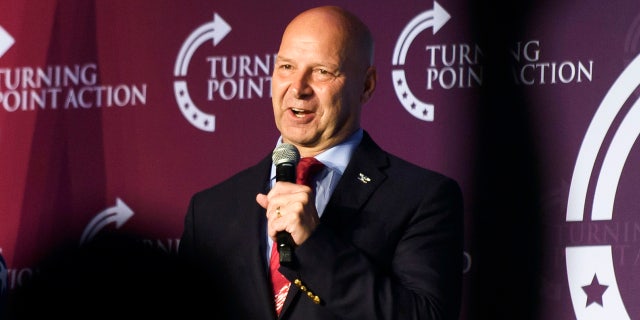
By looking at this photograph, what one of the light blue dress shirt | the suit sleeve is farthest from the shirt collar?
the suit sleeve

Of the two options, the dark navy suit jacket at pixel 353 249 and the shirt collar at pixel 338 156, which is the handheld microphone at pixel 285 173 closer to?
the dark navy suit jacket at pixel 353 249

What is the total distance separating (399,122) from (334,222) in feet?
3.29

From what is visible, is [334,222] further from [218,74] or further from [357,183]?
[218,74]

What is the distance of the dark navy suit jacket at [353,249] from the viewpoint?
2791mm

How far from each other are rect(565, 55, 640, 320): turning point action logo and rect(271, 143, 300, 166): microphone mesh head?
117cm

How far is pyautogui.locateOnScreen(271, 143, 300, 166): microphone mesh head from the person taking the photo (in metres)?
2.76

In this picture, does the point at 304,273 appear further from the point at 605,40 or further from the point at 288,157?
the point at 605,40

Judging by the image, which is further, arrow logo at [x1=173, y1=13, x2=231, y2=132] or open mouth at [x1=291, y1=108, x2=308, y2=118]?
arrow logo at [x1=173, y1=13, x2=231, y2=132]

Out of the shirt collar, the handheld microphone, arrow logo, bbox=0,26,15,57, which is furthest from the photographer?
arrow logo, bbox=0,26,15,57

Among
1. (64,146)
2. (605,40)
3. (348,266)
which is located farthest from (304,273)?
(64,146)

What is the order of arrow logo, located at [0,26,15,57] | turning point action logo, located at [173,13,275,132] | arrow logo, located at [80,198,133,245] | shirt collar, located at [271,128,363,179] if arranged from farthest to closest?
arrow logo, located at [0,26,15,57] → arrow logo, located at [80,198,133,245] → turning point action logo, located at [173,13,275,132] → shirt collar, located at [271,128,363,179]

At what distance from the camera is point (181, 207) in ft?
14.0

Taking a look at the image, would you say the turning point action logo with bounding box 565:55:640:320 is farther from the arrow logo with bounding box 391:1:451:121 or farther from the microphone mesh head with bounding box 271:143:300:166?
the microphone mesh head with bounding box 271:143:300:166

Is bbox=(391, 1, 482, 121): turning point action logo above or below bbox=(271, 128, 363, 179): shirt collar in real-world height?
above
